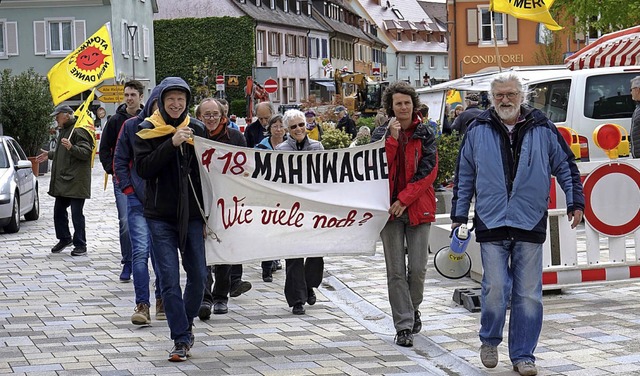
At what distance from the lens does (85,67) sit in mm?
21109

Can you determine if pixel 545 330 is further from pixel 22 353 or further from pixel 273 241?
pixel 22 353

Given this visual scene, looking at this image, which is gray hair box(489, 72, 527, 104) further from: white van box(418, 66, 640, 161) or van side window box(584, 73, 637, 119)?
van side window box(584, 73, 637, 119)

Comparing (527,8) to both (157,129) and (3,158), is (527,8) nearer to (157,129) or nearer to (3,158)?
(3,158)

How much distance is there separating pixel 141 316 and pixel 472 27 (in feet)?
168

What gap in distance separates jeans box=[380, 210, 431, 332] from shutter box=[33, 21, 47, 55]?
180ft

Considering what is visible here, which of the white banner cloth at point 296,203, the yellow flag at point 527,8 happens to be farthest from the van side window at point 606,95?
the white banner cloth at point 296,203

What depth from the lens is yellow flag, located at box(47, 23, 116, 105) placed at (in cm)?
2091

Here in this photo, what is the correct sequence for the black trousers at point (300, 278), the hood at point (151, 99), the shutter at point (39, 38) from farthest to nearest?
the shutter at point (39, 38) → the black trousers at point (300, 278) → the hood at point (151, 99)

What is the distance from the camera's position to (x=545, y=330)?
880cm

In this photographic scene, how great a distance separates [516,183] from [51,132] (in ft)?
120

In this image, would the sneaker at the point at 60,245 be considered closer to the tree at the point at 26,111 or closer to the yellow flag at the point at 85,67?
the yellow flag at the point at 85,67

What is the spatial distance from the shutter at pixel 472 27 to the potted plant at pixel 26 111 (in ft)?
80.4

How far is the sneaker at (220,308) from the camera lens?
1032cm

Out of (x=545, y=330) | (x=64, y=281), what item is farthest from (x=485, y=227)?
(x=64, y=281)
